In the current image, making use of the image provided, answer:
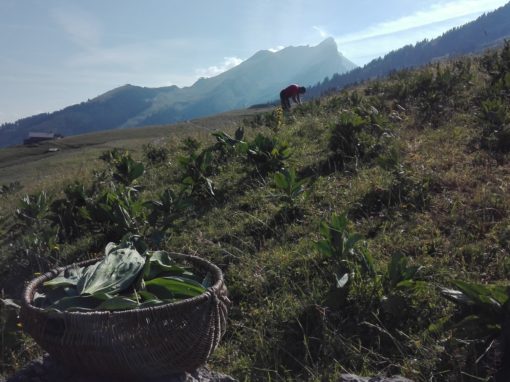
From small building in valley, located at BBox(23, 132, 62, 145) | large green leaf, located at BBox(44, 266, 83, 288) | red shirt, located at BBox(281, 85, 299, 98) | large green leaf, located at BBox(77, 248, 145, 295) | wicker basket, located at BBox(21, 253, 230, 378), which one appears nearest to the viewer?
wicker basket, located at BBox(21, 253, 230, 378)

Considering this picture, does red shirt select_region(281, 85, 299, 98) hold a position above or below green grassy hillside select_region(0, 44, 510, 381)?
above

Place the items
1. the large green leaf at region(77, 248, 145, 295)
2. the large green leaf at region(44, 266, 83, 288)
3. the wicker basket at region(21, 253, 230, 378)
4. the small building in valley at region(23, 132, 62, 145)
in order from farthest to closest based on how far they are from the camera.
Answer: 1. the small building in valley at region(23, 132, 62, 145)
2. the large green leaf at region(44, 266, 83, 288)
3. the large green leaf at region(77, 248, 145, 295)
4. the wicker basket at region(21, 253, 230, 378)

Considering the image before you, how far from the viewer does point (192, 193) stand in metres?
6.36

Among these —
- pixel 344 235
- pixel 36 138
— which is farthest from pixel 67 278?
pixel 36 138

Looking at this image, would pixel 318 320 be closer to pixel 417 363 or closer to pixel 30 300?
pixel 417 363

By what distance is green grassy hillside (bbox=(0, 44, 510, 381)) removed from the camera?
2.88m

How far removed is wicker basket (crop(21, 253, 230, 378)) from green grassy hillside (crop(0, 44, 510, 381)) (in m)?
0.63

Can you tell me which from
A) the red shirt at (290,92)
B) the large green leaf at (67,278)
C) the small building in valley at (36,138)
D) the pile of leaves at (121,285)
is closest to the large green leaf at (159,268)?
the pile of leaves at (121,285)

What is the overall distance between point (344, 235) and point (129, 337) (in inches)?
73.2

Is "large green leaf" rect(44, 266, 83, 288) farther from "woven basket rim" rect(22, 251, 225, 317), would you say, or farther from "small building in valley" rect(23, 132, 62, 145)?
"small building in valley" rect(23, 132, 62, 145)

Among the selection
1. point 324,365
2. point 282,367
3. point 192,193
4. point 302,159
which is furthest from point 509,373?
point 302,159

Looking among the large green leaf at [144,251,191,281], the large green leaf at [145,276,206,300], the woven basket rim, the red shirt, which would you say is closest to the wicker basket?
the woven basket rim

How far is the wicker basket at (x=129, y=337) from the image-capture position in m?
2.41

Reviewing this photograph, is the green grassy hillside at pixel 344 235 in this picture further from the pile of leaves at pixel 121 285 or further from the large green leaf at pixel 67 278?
the large green leaf at pixel 67 278
